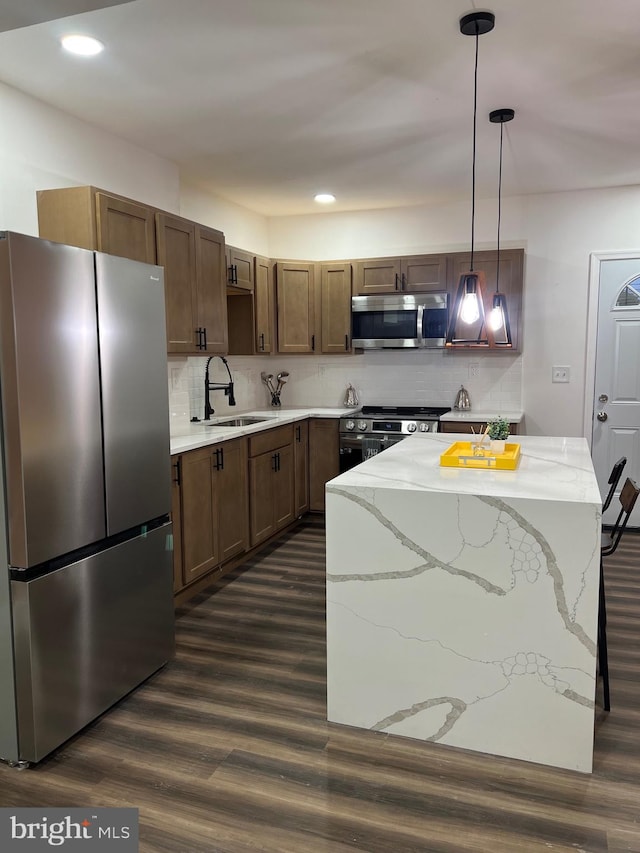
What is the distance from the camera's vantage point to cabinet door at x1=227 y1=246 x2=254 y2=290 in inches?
187

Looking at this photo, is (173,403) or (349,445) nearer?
(173,403)

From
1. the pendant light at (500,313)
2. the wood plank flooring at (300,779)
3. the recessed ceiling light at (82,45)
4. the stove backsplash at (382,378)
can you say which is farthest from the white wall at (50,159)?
the wood plank flooring at (300,779)

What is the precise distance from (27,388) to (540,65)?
2.57m

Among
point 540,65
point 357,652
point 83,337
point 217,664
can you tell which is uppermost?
point 540,65

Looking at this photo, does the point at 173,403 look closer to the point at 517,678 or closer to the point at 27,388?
the point at 27,388

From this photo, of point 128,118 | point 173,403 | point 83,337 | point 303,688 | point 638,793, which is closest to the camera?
point 638,793

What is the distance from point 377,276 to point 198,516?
9.17 ft

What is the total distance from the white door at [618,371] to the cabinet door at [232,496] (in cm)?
294

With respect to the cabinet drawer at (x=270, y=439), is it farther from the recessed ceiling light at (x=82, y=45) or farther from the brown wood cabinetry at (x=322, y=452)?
the recessed ceiling light at (x=82, y=45)

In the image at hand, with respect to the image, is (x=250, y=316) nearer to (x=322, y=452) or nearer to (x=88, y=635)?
(x=322, y=452)

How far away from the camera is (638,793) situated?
6.65 feet

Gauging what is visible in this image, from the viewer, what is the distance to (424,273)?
17.3ft

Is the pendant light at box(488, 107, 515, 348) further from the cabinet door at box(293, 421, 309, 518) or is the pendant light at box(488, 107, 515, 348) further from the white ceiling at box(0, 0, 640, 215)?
the cabinet door at box(293, 421, 309, 518)

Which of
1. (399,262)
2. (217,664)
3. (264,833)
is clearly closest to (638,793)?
(264,833)
